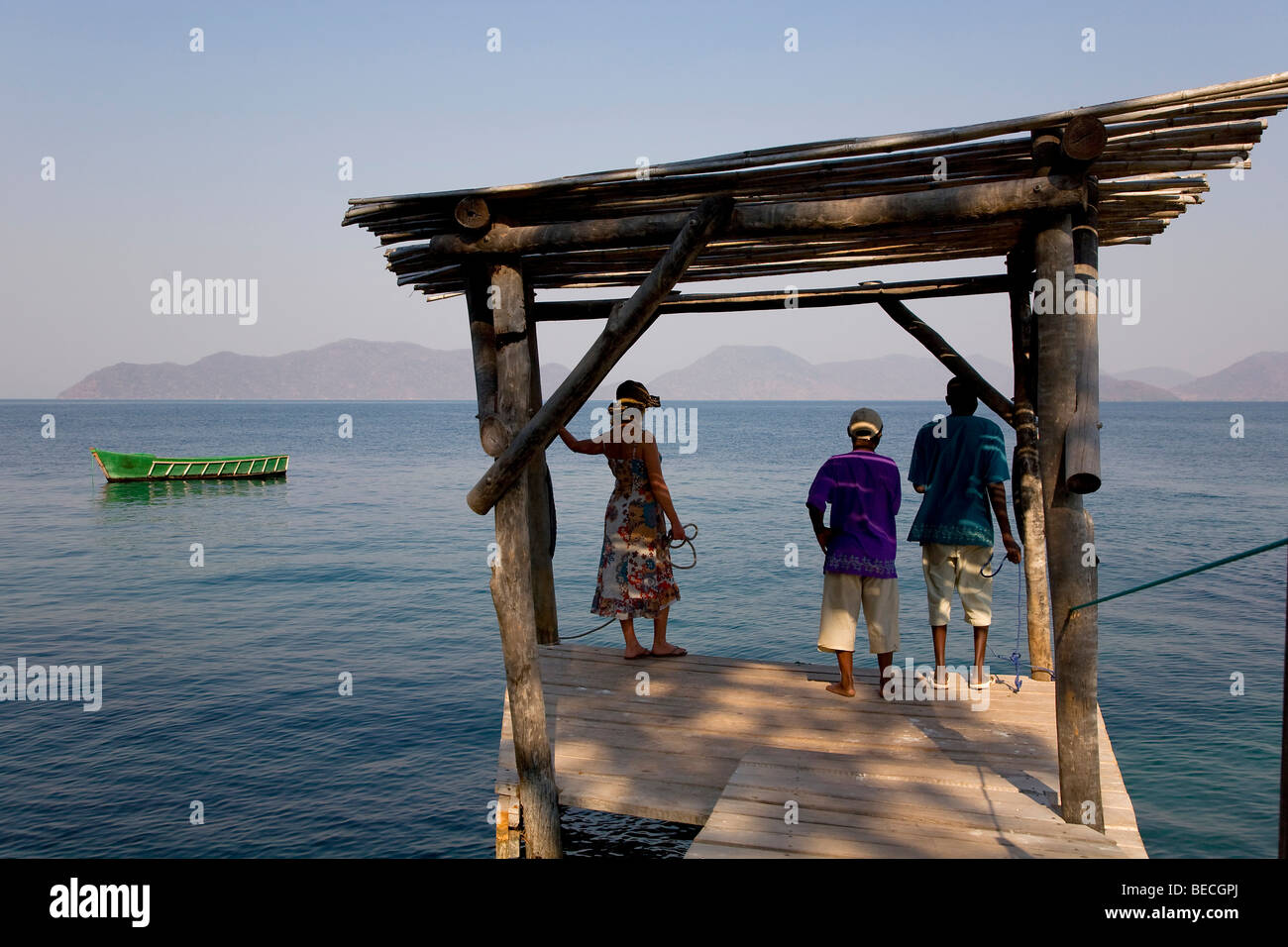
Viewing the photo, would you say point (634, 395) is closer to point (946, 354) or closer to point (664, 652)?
point (664, 652)

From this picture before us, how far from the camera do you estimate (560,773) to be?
581 cm

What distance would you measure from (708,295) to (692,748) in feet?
13.4

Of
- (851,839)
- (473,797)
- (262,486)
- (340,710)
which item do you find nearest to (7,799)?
(340,710)

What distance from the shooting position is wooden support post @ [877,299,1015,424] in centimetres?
805

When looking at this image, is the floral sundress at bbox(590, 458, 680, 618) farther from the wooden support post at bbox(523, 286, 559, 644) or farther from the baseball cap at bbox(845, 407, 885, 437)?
the baseball cap at bbox(845, 407, 885, 437)

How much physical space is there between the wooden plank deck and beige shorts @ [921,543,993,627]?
62 cm

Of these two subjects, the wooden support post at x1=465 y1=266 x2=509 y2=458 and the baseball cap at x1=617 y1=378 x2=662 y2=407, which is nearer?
the wooden support post at x1=465 y1=266 x2=509 y2=458

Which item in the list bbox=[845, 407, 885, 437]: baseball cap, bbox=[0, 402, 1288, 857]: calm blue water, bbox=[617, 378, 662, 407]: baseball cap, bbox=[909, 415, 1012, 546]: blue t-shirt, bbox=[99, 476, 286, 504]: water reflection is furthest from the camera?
bbox=[99, 476, 286, 504]: water reflection

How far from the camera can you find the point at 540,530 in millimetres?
8195

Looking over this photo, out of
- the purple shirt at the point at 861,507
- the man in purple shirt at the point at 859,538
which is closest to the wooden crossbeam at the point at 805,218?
the man in purple shirt at the point at 859,538

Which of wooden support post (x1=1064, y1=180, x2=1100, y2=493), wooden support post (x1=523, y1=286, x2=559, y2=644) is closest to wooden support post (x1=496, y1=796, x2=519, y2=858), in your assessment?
wooden support post (x1=523, y1=286, x2=559, y2=644)

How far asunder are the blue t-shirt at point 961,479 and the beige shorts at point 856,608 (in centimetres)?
48

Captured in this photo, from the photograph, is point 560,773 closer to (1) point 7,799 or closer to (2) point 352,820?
(2) point 352,820

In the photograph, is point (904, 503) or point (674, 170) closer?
point (674, 170)
